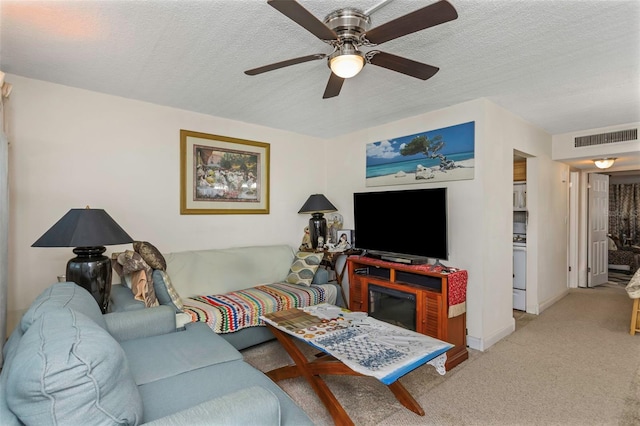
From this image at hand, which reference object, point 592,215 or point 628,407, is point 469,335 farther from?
point 592,215

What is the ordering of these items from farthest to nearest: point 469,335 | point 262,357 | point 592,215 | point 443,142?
point 592,215
point 443,142
point 469,335
point 262,357

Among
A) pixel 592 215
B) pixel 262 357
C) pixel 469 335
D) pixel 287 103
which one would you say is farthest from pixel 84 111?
pixel 592 215

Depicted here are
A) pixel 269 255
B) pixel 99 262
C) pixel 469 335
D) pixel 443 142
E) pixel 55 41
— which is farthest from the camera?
pixel 269 255

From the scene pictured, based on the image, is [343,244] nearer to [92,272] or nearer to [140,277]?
[140,277]

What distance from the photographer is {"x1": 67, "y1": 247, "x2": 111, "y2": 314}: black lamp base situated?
88.6 inches

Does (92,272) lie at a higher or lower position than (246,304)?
higher

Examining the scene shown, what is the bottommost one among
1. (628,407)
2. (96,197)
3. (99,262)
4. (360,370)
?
(628,407)

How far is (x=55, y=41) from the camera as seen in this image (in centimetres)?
204

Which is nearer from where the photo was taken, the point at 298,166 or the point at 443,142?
the point at 443,142

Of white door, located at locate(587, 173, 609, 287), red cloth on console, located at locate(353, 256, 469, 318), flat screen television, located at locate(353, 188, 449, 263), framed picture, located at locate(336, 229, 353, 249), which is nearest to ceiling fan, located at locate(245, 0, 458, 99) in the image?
flat screen television, located at locate(353, 188, 449, 263)

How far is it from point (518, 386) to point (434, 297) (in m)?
0.85

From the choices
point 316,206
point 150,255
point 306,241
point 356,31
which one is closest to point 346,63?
point 356,31

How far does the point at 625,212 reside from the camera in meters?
7.61

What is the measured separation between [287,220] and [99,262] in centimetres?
235
